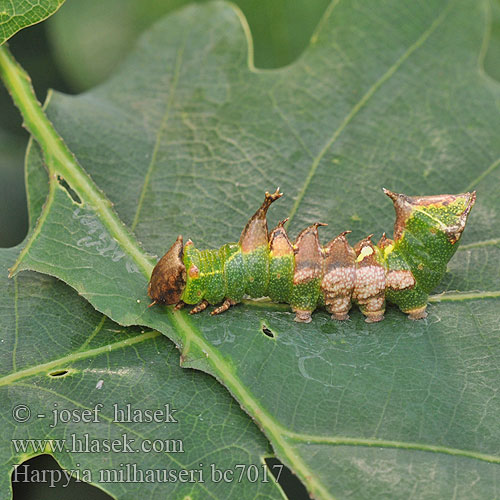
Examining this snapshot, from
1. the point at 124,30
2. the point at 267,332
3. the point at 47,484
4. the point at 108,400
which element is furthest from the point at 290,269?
the point at 124,30

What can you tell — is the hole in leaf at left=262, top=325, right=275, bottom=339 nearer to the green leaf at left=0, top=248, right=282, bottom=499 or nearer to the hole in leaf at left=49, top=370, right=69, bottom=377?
the green leaf at left=0, top=248, right=282, bottom=499

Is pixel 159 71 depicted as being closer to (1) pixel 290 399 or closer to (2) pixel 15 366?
(2) pixel 15 366

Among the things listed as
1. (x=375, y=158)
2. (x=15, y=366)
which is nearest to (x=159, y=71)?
(x=375, y=158)

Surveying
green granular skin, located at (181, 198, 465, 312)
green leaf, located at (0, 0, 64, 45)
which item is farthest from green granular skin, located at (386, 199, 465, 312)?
green leaf, located at (0, 0, 64, 45)

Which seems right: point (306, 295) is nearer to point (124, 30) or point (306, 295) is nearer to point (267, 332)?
point (267, 332)

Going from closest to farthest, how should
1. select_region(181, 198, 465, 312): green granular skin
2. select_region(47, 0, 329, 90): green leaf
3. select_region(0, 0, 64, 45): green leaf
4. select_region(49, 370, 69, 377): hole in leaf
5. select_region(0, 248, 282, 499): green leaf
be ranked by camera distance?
select_region(0, 248, 282, 499): green leaf
select_region(49, 370, 69, 377): hole in leaf
select_region(181, 198, 465, 312): green granular skin
select_region(0, 0, 64, 45): green leaf
select_region(47, 0, 329, 90): green leaf

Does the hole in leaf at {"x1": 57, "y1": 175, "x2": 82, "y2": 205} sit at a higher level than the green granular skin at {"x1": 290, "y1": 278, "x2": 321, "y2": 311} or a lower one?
higher
